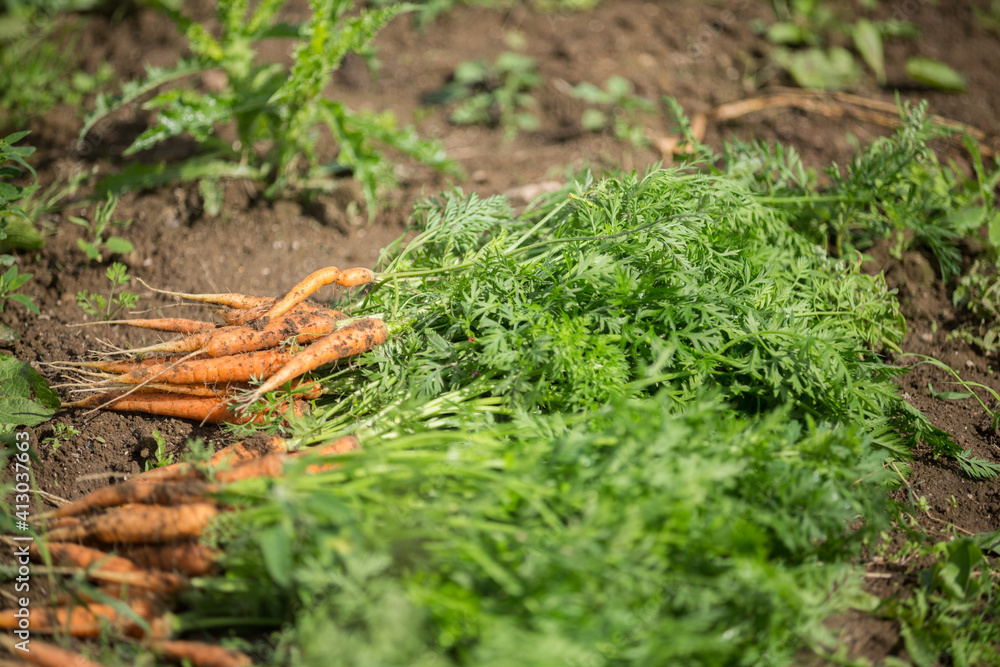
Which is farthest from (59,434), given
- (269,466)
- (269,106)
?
(269,106)

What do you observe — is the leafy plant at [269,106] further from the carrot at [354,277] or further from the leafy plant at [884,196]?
the leafy plant at [884,196]

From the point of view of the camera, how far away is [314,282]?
247 cm

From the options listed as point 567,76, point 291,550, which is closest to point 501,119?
point 567,76

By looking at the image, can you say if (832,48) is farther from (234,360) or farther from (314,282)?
(234,360)

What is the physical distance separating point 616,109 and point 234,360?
307cm

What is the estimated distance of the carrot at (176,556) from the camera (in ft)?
5.84

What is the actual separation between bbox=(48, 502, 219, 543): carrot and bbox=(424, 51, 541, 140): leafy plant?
10.3 ft

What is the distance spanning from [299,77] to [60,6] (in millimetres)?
3086

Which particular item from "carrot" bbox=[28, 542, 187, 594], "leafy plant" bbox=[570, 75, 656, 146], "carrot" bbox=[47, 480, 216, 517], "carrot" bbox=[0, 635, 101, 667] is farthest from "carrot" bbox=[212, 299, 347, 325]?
"leafy plant" bbox=[570, 75, 656, 146]

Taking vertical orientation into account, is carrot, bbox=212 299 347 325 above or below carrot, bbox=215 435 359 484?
above

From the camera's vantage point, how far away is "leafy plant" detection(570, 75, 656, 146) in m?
4.03

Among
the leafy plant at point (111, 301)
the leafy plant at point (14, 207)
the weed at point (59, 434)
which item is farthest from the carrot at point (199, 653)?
the leafy plant at point (14, 207)

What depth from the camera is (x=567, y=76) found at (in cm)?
448

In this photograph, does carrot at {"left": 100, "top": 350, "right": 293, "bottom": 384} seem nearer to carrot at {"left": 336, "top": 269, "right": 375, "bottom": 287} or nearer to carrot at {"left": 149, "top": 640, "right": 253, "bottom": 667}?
carrot at {"left": 336, "top": 269, "right": 375, "bottom": 287}
